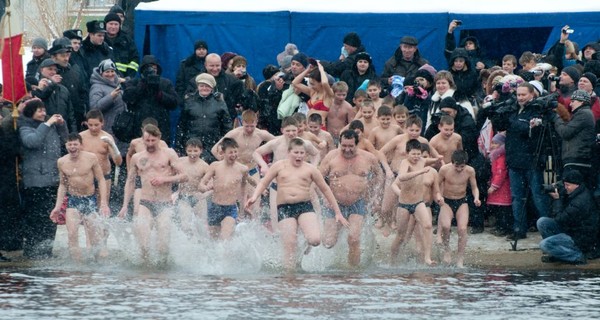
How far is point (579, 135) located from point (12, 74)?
7166 millimetres

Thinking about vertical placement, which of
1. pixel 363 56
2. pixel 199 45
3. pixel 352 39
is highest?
pixel 352 39

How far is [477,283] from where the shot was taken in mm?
15977

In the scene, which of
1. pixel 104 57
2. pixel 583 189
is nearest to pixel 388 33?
pixel 104 57

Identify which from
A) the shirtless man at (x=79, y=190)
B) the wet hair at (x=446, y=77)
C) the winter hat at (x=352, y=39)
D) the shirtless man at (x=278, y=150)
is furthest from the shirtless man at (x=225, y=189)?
the winter hat at (x=352, y=39)

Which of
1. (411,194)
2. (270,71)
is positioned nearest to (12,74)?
(270,71)

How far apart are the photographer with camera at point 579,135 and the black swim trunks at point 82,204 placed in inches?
226

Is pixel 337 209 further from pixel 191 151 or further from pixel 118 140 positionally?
pixel 118 140

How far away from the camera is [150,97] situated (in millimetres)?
19547

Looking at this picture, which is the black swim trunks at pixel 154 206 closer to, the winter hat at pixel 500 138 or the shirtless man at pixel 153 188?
the shirtless man at pixel 153 188

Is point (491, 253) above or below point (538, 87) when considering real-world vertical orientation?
below

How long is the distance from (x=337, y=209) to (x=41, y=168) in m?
3.75

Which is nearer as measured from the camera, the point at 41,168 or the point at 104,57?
the point at 41,168

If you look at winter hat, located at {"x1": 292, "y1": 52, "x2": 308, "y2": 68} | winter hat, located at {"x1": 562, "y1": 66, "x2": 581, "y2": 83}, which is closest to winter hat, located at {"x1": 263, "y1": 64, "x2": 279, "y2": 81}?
winter hat, located at {"x1": 292, "y1": 52, "x2": 308, "y2": 68}

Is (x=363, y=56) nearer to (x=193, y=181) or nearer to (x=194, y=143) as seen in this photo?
(x=194, y=143)
